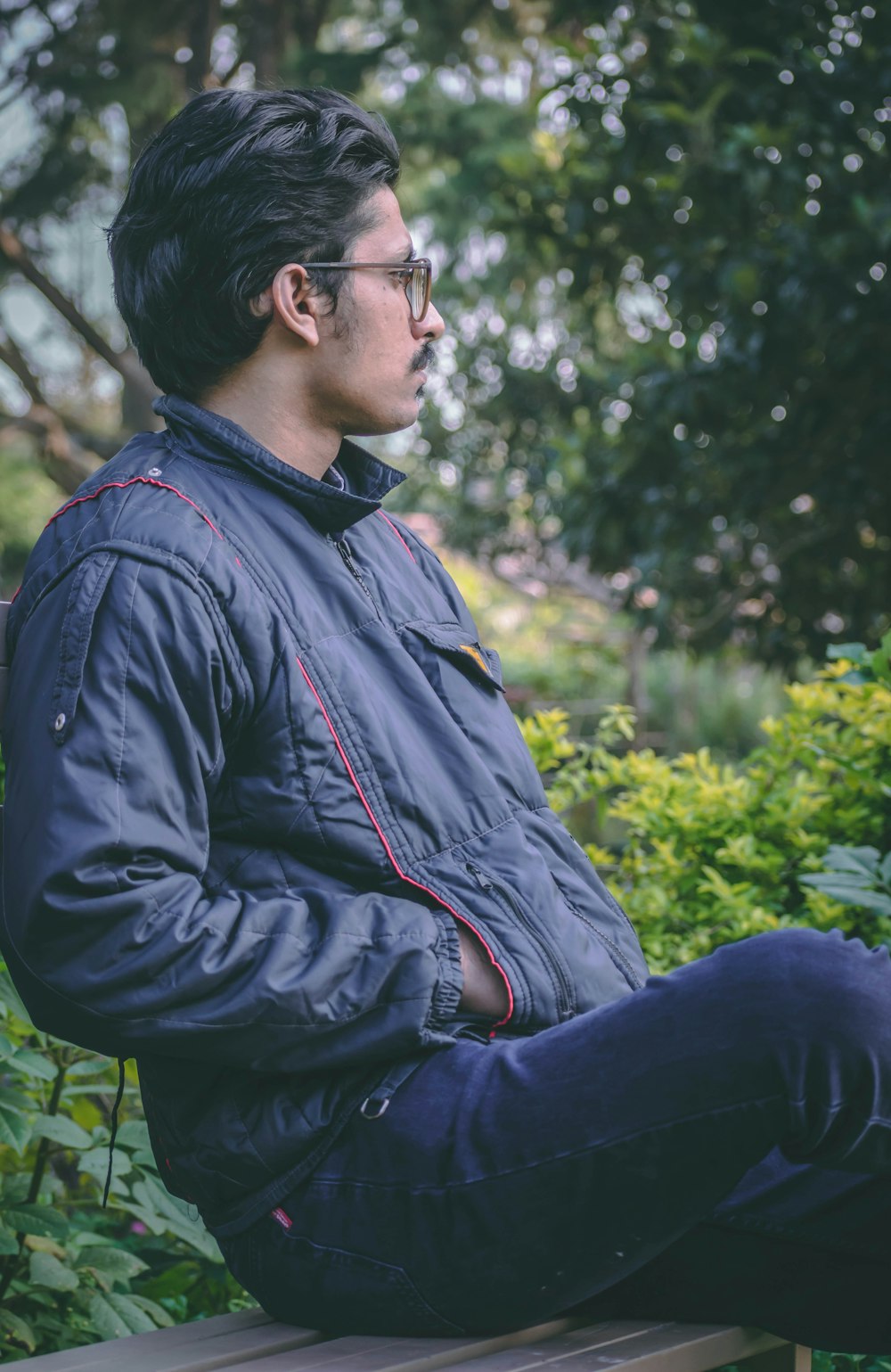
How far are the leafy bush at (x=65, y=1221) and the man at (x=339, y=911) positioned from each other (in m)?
0.54

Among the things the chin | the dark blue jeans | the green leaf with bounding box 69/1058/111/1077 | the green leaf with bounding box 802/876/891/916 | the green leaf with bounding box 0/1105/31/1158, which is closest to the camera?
the dark blue jeans

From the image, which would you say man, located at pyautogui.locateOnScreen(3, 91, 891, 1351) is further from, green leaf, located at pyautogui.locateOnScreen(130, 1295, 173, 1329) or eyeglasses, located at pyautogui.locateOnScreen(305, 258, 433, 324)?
green leaf, located at pyautogui.locateOnScreen(130, 1295, 173, 1329)

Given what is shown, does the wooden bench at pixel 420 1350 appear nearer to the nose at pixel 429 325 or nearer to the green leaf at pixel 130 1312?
the green leaf at pixel 130 1312

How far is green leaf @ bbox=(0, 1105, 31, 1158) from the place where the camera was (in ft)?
6.50

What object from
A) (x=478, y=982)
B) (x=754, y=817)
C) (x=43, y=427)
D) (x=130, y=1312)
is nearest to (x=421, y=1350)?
(x=478, y=982)

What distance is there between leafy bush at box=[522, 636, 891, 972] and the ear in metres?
1.45

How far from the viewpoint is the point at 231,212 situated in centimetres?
171

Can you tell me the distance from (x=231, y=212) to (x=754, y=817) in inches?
73.2

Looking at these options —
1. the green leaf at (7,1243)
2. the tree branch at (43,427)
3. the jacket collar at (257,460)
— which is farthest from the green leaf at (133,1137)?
the tree branch at (43,427)

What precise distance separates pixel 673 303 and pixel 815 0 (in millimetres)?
1261

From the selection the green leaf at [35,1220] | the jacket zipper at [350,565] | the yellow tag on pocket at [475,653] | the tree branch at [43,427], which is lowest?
the tree branch at [43,427]

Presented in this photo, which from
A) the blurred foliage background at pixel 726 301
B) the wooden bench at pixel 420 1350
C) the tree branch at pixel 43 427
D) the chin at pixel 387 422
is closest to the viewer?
the wooden bench at pixel 420 1350

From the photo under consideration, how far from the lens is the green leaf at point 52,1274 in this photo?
2162mm

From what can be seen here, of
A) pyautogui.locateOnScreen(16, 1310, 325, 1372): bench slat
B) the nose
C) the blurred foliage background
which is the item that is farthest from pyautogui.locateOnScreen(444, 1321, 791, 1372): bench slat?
the blurred foliage background
